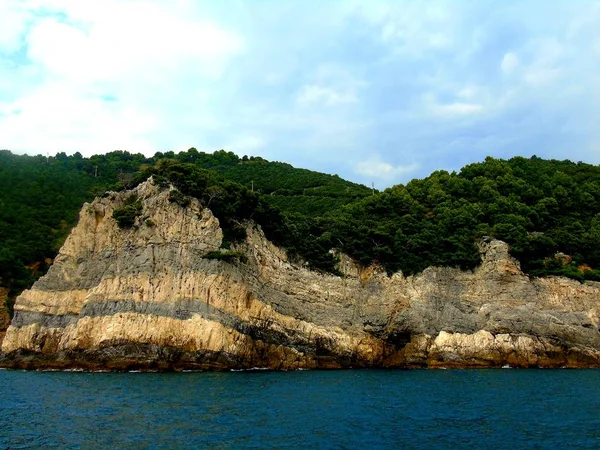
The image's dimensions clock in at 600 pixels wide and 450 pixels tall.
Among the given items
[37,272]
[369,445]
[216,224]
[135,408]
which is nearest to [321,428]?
[369,445]

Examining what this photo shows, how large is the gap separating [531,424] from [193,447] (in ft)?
46.1

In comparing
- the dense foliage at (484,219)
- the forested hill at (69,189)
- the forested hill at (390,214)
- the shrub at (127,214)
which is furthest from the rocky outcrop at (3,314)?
the dense foliage at (484,219)

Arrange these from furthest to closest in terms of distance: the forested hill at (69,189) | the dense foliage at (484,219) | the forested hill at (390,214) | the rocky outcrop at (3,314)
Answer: the forested hill at (69,189), the rocky outcrop at (3,314), the dense foliage at (484,219), the forested hill at (390,214)

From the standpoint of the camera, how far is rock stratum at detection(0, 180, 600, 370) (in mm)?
41812

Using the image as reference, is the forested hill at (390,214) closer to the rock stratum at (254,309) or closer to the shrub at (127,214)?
the rock stratum at (254,309)

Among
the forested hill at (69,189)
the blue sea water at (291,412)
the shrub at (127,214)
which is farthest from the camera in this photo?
the forested hill at (69,189)

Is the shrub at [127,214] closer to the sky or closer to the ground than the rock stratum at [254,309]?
closer to the sky

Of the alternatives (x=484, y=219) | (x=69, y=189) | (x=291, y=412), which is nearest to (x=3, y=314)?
(x=69, y=189)

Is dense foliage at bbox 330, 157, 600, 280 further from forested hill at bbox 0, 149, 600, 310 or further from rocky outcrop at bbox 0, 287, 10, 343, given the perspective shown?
rocky outcrop at bbox 0, 287, 10, 343

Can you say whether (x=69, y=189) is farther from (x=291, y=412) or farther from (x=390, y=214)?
(x=291, y=412)

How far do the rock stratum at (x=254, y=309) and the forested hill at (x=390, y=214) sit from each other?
6.42 feet

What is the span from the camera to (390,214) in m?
65.2

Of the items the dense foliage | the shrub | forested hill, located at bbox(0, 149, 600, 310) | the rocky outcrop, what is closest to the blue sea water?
the shrub

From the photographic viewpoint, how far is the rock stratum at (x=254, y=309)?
137ft
